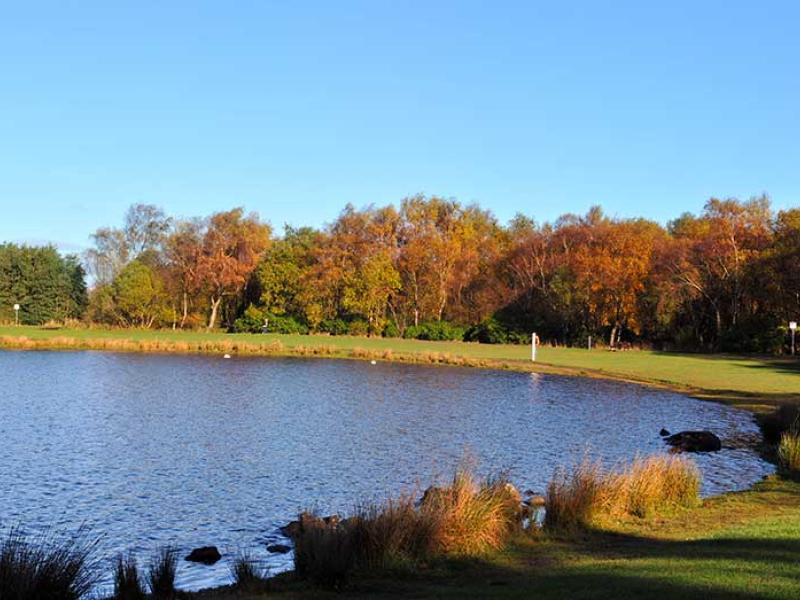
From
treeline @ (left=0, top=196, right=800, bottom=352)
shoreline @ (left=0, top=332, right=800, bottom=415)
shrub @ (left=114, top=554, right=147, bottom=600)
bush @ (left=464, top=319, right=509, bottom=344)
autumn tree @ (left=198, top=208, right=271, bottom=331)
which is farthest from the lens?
autumn tree @ (left=198, top=208, right=271, bottom=331)

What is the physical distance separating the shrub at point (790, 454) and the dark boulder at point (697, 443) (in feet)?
11.0

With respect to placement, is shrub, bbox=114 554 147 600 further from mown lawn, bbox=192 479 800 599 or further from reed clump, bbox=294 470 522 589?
reed clump, bbox=294 470 522 589

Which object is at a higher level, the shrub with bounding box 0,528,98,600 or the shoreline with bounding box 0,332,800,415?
the shoreline with bounding box 0,332,800,415

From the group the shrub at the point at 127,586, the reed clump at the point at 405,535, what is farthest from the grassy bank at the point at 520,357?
the shrub at the point at 127,586

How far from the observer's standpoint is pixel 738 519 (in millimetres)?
13422

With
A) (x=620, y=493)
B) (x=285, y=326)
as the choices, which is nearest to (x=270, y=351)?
(x=285, y=326)

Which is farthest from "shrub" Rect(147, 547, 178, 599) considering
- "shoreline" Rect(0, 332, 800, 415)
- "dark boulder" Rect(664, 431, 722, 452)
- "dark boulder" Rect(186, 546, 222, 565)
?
"shoreline" Rect(0, 332, 800, 415)

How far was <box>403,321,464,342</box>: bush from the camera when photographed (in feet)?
280

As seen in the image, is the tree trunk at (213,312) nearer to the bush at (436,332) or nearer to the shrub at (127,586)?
the bush at (436,332)

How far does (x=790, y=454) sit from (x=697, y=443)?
4.40 m

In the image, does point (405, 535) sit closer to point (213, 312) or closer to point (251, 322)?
point (251, 322)

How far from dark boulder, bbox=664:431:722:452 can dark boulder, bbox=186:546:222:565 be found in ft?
50.1

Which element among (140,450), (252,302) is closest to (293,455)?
(140,450)

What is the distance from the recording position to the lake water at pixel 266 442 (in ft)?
50.8
